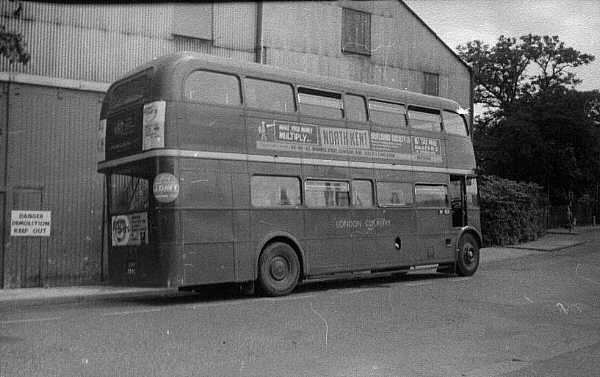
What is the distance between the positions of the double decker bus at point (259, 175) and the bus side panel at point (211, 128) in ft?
0.06

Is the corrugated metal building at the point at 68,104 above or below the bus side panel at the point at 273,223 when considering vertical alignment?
above

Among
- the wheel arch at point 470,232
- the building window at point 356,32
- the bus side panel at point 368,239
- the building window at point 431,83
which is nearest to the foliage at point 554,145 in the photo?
the building window at point 431,83

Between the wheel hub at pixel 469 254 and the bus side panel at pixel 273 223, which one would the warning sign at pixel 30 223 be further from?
the wheel hub at pixel 469 254

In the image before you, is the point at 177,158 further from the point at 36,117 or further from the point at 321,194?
the point at 36,117

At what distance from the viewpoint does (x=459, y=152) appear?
51.3 feet

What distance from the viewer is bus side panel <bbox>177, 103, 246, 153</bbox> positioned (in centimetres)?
1023

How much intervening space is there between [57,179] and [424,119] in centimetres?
874

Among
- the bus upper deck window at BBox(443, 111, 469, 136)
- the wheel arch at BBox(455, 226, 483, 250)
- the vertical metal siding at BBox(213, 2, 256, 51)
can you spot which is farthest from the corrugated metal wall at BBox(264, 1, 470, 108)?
the wheel arch at BBox(455, 226, 483, 250)

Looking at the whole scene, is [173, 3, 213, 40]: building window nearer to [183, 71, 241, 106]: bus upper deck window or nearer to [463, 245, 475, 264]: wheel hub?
[183, 71, 241, 106]: bus upper deck window

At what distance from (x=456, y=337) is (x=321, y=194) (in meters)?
5.43

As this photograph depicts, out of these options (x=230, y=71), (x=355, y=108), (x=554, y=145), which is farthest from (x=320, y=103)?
(x=554, y=145)

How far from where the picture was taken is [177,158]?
1008 cm

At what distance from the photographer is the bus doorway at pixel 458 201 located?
1546cm

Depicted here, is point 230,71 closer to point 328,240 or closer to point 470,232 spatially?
point 328,240
